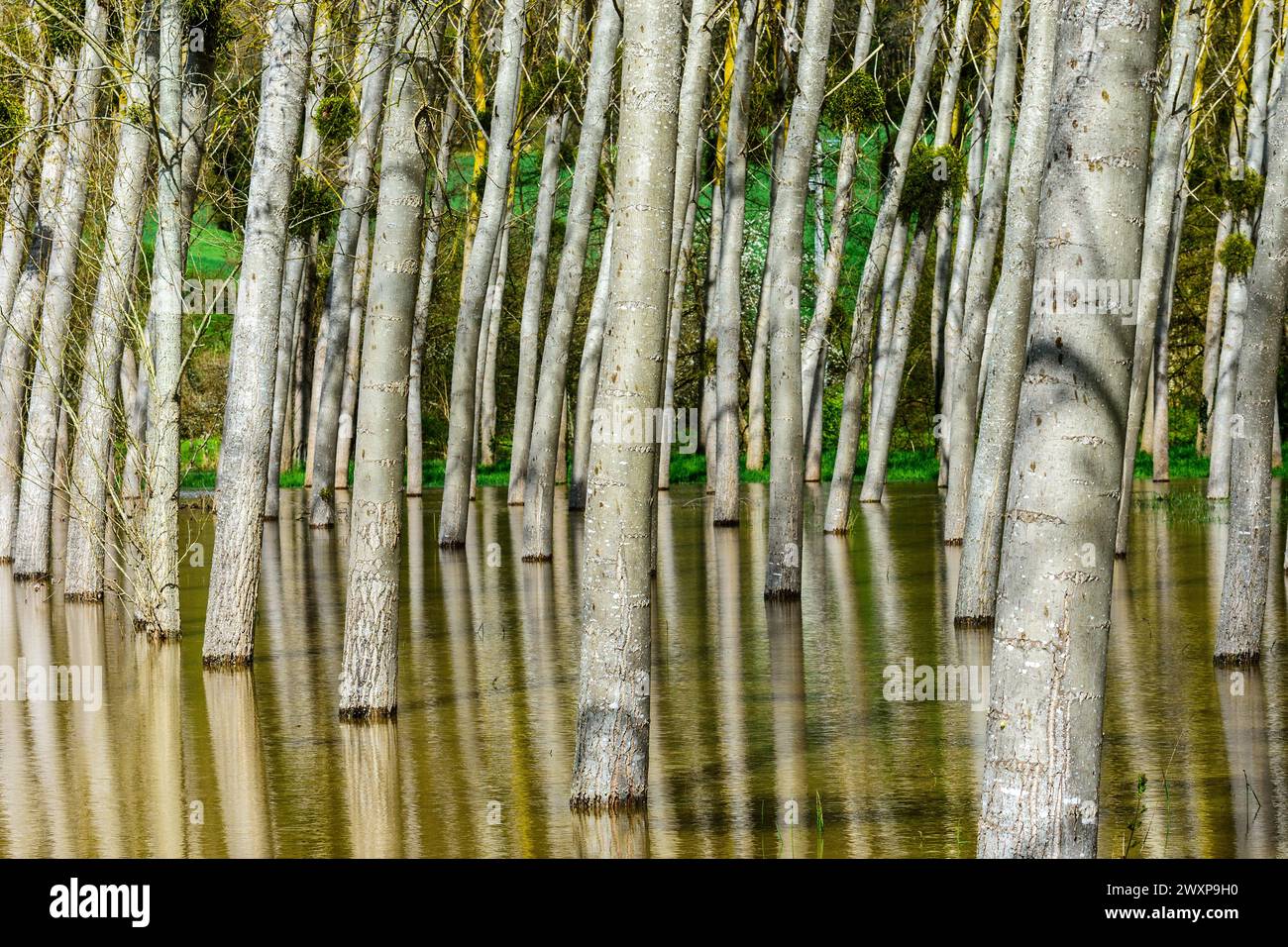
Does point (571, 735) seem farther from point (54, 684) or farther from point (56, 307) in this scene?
point (56, 307)

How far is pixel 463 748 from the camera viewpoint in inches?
403

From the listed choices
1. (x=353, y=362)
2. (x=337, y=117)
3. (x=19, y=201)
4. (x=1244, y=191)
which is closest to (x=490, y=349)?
(x=353, y=362)

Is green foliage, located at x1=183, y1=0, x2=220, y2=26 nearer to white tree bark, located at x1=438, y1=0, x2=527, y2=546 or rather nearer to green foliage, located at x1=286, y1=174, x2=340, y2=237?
white tree bark, located at x1=438, y1=0, x2=527, y2=546

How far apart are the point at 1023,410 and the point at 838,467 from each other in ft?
64.2

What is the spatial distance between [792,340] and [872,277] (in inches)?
385

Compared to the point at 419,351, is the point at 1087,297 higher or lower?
lower

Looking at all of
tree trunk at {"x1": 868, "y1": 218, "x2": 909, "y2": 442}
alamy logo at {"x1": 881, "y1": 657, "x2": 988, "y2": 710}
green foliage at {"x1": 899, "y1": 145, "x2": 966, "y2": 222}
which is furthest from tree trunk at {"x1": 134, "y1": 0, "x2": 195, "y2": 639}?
tree trunk at {"x1": 868, "y1": 218, "x2": 909, "y2": 442}

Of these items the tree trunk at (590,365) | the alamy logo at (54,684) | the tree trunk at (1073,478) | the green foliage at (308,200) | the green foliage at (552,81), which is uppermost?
the green foliage at (552,81)

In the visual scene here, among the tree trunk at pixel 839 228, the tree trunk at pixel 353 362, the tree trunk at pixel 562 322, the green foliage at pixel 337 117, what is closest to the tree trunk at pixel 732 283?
the tree trunk at pixel 839 228

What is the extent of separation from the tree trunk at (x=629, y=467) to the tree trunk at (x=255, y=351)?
4.91m

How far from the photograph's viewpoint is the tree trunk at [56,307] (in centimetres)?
1731
